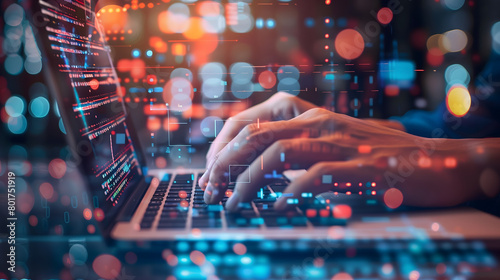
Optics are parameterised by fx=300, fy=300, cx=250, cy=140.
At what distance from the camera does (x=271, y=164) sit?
53 centimetres

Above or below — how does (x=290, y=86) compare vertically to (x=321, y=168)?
above

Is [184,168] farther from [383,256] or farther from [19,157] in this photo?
[383,256]

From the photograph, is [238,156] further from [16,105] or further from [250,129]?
[16,105]

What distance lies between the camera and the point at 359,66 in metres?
0.99

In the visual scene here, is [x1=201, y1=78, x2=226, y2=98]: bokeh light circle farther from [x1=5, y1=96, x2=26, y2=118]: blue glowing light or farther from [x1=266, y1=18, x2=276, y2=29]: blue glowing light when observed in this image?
[x1=5, y1=96, x2=26, y2=118]: blue glowing light

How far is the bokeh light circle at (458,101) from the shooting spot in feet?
2.73

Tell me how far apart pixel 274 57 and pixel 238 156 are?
0.57 meters

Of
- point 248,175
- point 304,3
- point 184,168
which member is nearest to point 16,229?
point 248,175

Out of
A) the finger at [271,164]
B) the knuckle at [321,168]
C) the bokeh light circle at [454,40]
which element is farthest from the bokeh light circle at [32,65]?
the bokeh light circle at [454,40]

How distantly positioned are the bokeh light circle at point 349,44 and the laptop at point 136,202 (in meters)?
0.55

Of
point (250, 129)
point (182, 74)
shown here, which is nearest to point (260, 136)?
point (250, 129)

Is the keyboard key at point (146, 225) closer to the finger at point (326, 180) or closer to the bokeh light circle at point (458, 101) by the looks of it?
the finger at point (326, 180)

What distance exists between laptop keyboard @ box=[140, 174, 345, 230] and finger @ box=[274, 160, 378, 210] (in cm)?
2

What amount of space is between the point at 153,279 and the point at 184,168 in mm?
536
